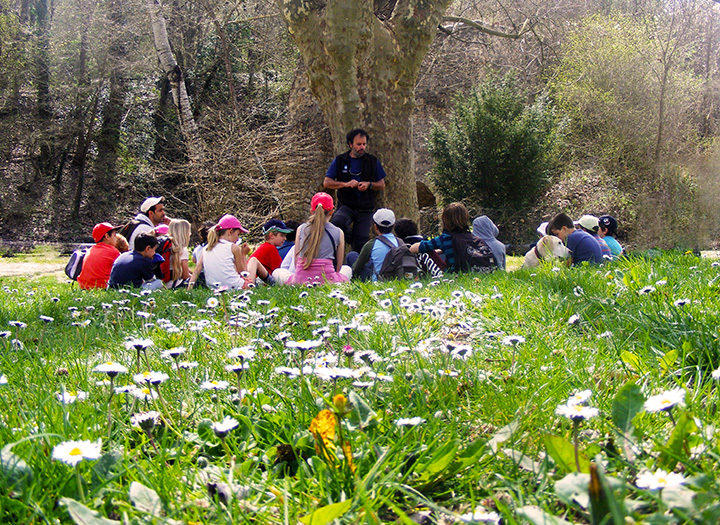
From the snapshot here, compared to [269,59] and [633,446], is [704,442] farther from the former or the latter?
[269,59]

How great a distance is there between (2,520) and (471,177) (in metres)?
16.1

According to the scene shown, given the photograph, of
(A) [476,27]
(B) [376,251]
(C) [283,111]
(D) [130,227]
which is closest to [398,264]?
(B) [376,251]

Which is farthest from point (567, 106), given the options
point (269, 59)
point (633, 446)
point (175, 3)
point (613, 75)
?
point (633, 446)

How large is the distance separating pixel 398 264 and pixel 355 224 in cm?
271

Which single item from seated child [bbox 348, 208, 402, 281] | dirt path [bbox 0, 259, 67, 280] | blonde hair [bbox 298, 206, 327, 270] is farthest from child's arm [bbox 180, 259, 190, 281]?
dirt path [bbox 0, 259, 67, 280]

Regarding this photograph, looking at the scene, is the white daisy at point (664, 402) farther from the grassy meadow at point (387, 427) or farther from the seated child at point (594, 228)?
the seated child at point (594, 228)

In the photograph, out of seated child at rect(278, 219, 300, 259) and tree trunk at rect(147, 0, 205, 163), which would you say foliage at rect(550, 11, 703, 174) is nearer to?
tree trunk at rect(147, 0, 205, 163)

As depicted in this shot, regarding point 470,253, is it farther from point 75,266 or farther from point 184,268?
point 75,266

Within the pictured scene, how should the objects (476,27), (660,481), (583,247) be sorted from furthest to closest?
(476,27), (583,247), (660,481)

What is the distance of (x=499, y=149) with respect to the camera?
16.4 meters

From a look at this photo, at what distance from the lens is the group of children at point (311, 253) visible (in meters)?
6.85

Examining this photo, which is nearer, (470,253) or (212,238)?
(470,253)

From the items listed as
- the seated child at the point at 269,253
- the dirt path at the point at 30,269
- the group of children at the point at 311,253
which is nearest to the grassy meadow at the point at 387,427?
the group of children at the point at 311,253

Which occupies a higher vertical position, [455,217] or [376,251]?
[455,217]
